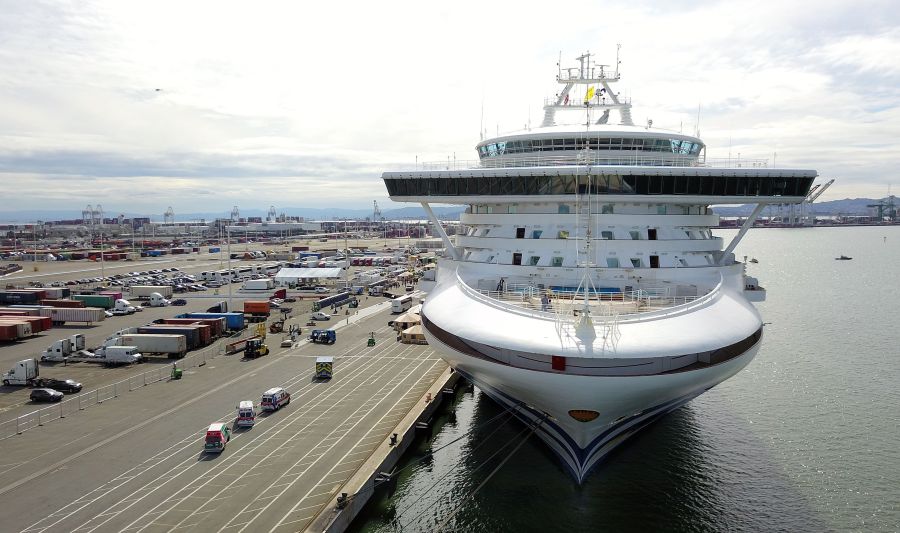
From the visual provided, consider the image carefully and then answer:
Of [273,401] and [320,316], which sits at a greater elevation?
[273,401]

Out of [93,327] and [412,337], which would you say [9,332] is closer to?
[93,327]

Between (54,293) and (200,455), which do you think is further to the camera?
(54,293)

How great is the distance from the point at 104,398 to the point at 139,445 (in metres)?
8.78

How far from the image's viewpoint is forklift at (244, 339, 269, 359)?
39.3 metres

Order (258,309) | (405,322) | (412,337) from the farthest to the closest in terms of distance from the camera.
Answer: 1. (258,309)
2. (405,322)
3. (412,337)

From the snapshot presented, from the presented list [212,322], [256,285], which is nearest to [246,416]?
[212,322]

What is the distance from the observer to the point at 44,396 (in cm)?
2977

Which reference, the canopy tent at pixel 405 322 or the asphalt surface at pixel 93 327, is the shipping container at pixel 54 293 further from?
the canopy tent at pixel 405 322

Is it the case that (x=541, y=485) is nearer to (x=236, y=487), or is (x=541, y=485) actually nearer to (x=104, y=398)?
(x=236, y=487)

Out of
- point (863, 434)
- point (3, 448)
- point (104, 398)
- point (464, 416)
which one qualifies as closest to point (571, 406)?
point (464, 416)

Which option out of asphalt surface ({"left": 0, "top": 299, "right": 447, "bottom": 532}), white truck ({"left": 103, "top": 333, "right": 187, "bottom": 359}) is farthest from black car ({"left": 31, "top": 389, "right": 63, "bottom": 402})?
white truck ({"left": 103, "top": 333, "right": 187, "bottom": 359})

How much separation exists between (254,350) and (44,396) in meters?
12.4

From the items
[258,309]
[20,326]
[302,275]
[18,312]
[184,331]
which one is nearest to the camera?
[184,331]

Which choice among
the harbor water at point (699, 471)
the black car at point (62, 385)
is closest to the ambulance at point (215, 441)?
the harbor water at point (699, 471)
